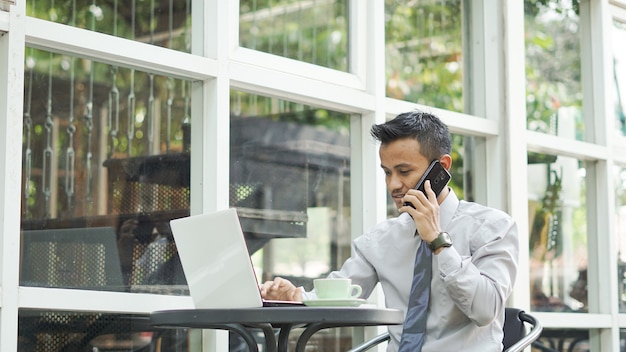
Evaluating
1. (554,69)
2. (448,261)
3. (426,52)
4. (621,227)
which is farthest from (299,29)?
(621,227)

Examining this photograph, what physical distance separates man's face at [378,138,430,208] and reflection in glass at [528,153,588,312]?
1.73m

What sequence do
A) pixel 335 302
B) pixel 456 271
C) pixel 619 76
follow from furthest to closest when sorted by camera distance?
1. pixel 619 76
2. pixel 456 271
3. pixel 335 302

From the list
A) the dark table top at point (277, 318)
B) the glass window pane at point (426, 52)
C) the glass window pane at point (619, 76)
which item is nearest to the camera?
the dark table top at point (277, 318)

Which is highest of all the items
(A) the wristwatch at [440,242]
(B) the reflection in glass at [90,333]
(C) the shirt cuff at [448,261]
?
(A) the wristwatch at [440,242]

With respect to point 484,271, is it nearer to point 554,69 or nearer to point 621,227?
point 554,69

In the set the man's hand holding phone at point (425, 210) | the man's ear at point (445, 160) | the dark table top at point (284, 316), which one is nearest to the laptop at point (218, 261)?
the dark table top at point (284, 316)

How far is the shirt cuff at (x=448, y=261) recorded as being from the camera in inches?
99.9

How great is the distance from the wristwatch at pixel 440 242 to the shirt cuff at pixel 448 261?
0.5 inches

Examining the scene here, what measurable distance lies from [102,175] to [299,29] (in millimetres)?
945

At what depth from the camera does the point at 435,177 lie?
2723 millimetres

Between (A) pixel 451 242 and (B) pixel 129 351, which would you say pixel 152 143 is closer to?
(B) pixel 129 351

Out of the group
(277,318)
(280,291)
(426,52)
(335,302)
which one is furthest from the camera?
(426,52)

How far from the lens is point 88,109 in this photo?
16.3ft

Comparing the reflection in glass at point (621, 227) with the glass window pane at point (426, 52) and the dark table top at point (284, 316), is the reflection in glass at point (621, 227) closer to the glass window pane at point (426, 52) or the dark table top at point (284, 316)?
the glass window pane at point (426, 52)
